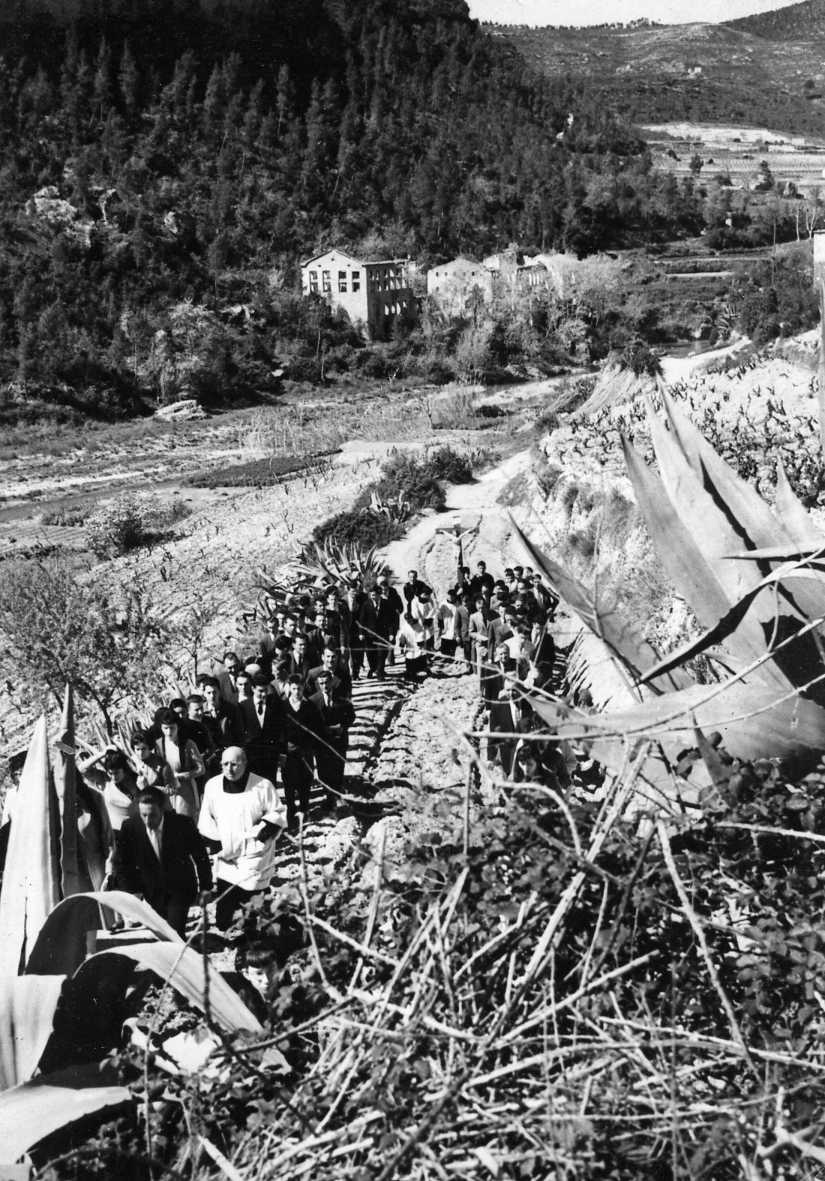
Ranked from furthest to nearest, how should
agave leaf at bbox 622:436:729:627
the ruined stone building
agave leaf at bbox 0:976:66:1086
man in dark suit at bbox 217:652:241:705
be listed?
the ruined stone building → man in dark suit at bbox 217:652:241:705 → agave leaf at bbox 622:436:729:627 → agave leaf at bbox 0:976:66:1086

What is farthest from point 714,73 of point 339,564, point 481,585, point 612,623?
point 612,623

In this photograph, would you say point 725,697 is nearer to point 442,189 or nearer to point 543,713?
point 543,713

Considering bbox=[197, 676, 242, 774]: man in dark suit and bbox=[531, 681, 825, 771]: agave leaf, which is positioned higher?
bbox=[531, 681, 825, 771]: agave leaf

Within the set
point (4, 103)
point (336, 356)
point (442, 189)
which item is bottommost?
A: point (336, 356)

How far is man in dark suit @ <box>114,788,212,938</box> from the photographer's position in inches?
213

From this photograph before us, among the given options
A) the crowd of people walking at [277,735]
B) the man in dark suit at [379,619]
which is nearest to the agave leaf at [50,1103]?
the crowd of people walking at [277,735]

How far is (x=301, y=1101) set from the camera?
2.33 metres

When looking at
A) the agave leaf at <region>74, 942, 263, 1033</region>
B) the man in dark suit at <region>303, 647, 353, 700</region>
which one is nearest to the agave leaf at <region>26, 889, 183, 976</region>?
the agave leaf at <region>74, 942, 263, 1033</region>

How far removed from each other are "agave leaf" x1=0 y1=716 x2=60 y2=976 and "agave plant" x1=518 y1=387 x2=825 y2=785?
6.70ft

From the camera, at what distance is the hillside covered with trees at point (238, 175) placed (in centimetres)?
6838

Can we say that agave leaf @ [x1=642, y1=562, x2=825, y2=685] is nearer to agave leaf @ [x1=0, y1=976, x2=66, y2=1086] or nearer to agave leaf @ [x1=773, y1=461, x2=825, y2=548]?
agave leaf @ [x1=773, y1=461, x2=825, y2=548]

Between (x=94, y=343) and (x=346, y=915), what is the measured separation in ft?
227

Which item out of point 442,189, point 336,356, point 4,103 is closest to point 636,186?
point 442,189

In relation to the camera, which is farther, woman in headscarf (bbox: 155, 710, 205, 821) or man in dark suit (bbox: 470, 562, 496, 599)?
man in dark suit (bbox: 470, 562, 496, 599)
